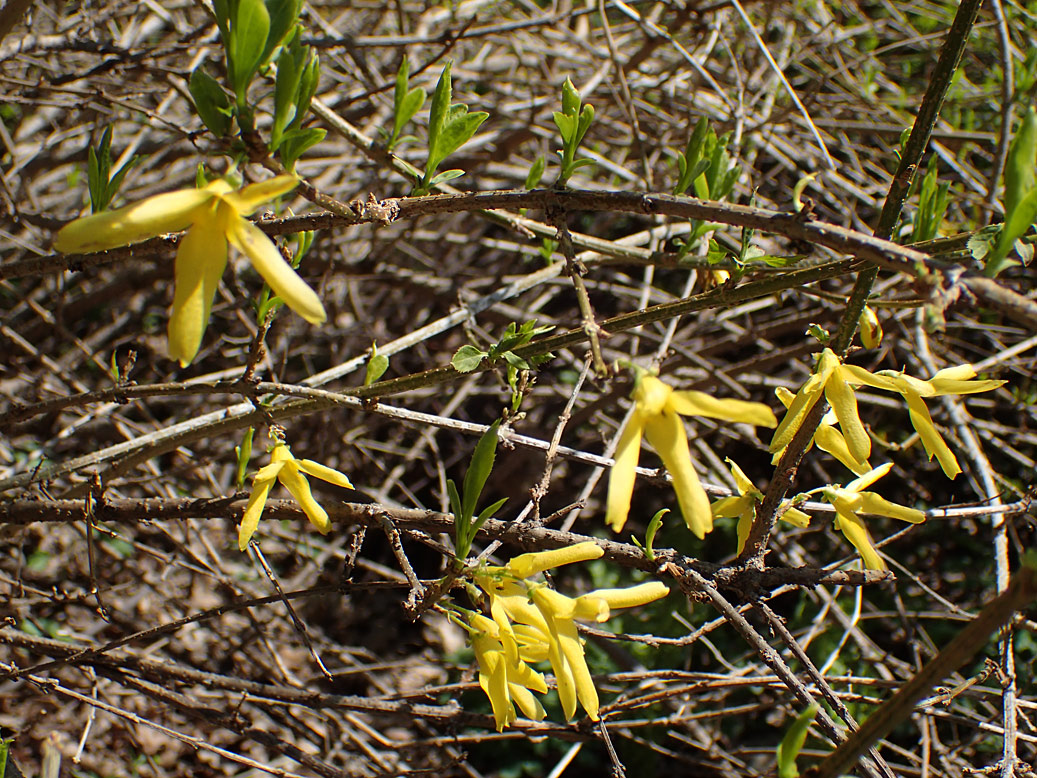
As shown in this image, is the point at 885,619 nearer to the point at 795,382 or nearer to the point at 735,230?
the point at 795,382

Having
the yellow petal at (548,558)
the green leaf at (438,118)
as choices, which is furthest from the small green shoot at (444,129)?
the yellow petal at (548,558)

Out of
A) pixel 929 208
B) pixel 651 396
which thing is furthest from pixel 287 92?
pixel 929 208

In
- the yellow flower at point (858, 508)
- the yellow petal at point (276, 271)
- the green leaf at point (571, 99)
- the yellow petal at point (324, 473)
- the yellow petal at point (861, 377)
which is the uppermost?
the green leaf at point (571, 99)

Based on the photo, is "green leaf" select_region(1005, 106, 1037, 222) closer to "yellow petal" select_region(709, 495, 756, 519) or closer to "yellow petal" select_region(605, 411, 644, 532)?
"yellow petal" select_region(605, 411, 644, 532)

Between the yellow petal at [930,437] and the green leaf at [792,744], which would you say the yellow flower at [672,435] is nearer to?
the green leaf at [792,744]

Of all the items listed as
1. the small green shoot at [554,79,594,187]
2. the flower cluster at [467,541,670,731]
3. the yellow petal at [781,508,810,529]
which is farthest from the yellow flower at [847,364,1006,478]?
the small green shoot at [554,79,594,187]

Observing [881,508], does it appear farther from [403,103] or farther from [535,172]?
[403,103]
